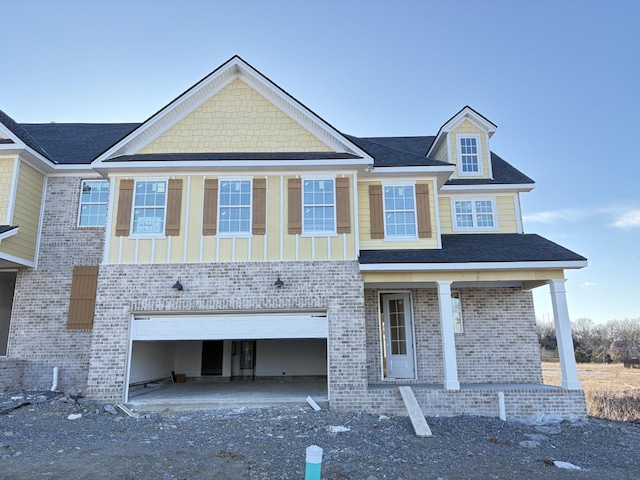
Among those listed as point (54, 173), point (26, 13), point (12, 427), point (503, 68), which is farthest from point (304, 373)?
point (26, 13)

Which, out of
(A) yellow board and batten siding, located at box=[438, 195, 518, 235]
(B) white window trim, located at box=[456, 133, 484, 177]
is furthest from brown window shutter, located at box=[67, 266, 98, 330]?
(B) white window trim, located at box=[456, 133, 484, 177]

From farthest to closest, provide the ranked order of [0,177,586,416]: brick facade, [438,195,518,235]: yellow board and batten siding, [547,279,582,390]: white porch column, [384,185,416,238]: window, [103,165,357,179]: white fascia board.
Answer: [438,195,518,235]: yellow board and batten siding < [384,185,416,238]: window < [103,165,357,179]: white fascia board < [547,279,582,390]: white porch column < [0,177,586,416]: brick facade

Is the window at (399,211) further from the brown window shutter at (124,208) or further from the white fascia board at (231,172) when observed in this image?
the brown window shutter at (124,208)

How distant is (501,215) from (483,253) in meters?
2.86

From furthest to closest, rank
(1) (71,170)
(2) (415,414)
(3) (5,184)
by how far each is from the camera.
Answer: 1. (1) (71,170)
2. (3) (5,184)
3. (2) (415,414)

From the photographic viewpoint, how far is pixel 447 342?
10.0 metres

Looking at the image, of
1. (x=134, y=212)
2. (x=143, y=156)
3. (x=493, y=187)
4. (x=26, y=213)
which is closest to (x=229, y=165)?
(x=143, y=156)

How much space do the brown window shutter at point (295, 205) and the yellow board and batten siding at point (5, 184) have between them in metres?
7.74

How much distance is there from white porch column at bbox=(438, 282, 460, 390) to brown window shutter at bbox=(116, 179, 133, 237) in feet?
26.7

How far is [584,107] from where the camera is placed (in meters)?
16.7

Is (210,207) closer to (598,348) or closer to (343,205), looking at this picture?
(343,205)

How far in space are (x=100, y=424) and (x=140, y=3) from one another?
37.8ft

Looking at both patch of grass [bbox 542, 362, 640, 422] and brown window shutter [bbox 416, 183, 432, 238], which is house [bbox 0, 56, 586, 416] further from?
patch of grass [bbox 542, 362, 640, 422]

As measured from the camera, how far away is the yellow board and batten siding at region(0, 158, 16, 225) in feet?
36.5
